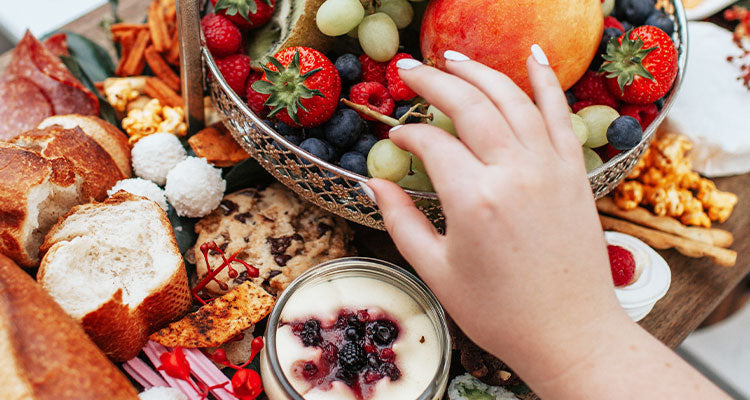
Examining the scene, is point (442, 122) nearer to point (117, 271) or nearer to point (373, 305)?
point (373, 305)

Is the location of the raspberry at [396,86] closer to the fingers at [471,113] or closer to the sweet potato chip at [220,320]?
the fingers at [471,113]

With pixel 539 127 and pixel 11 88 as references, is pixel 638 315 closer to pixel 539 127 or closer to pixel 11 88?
pixel 539 127

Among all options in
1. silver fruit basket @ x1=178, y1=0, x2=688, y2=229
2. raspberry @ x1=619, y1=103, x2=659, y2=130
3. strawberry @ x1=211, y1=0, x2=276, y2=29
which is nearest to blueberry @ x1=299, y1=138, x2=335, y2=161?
silver fruit basket @ x1=178, y1=0, x2=688, y2=229

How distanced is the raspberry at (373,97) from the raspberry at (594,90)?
0.29 m

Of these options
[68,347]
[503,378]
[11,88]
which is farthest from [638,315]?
[11,88]

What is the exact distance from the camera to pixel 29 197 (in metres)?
0.67

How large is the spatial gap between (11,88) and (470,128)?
887 mm

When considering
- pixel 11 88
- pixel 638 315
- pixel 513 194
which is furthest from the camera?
pixel 11 88

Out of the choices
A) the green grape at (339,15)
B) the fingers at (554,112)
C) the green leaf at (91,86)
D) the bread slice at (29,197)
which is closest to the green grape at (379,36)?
the green grape at (339,15)

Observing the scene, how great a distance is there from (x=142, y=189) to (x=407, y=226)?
50 cm

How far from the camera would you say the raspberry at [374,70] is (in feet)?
2.46

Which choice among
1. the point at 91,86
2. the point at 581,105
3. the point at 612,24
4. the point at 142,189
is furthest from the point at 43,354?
the point at 612,24

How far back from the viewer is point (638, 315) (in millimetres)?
819

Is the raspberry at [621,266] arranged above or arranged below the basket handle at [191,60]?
below
